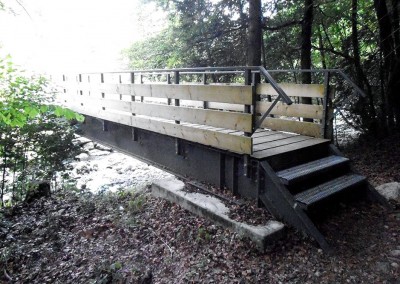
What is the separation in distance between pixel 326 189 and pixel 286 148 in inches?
29.7

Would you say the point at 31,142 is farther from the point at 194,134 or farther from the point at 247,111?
the point at 247,111

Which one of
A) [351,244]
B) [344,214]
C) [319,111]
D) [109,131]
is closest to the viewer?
[351,244]

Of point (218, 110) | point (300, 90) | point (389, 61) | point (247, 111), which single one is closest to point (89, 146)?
point (218, 110)

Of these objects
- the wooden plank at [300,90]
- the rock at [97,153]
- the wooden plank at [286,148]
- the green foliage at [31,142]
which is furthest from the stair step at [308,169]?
the rock at [97,153]

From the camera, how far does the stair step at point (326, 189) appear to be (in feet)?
12.2

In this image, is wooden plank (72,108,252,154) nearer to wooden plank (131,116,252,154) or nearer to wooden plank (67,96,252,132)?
wooden plank (131,116,252,154)

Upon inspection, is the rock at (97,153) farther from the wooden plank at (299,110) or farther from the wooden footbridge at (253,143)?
the wooden plank at (299,110)

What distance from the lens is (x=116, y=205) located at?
540 centimetres

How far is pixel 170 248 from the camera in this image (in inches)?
150

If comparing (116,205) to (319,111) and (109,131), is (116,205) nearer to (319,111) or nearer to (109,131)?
(109,131)

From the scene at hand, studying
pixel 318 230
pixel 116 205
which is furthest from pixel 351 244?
pixel 116 205

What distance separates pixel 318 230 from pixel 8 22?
15.6m

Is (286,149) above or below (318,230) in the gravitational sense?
above

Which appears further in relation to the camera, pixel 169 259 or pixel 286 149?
pixel 286 149
